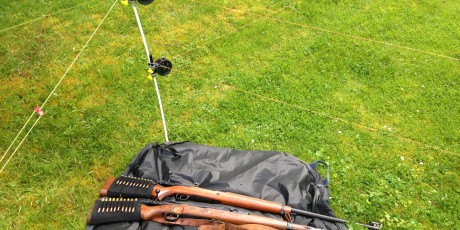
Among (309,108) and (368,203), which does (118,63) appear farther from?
(368,203)

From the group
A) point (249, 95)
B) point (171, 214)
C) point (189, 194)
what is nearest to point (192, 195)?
point (189, 194)

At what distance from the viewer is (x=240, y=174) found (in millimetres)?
3385

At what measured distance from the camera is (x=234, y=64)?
5566mm

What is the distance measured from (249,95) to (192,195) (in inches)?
88.4

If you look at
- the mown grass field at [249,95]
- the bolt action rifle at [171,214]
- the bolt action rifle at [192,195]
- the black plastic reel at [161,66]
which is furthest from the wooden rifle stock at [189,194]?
the black plastic reel at [161,66]

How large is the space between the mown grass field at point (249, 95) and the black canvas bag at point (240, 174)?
666 millimetres

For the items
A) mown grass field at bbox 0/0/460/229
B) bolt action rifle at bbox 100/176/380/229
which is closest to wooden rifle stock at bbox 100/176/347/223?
bolt action rifle at bbox 100/176/380/229

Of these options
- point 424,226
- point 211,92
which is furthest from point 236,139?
point 424,226

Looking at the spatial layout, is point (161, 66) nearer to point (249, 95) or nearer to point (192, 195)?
point (192, 195)

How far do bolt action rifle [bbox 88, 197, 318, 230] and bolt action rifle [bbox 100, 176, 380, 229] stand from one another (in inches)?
4.6

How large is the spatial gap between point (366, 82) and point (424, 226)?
94.9 inches

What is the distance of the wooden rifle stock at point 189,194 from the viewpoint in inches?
119

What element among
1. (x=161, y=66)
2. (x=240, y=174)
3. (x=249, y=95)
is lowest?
(x=249, y=95)

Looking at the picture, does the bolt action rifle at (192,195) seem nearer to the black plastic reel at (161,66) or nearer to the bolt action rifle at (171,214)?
the bolt action rifle at (171,214)
